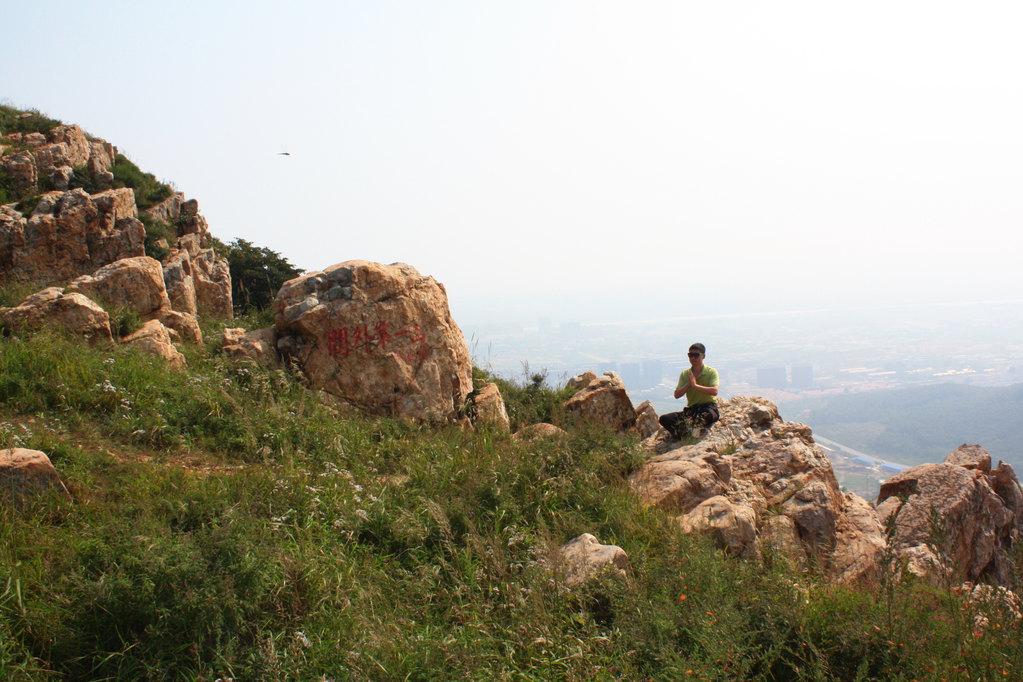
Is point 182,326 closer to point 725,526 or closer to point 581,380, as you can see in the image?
point 581,380

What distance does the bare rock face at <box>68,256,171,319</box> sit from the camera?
460 inches

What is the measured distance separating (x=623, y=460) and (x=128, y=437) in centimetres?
590

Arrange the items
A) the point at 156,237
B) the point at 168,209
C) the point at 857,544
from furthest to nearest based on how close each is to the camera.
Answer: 1. the point at 168,209
2. the point at 156,237
3. the point at 857,544

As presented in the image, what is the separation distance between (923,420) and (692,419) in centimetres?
7943

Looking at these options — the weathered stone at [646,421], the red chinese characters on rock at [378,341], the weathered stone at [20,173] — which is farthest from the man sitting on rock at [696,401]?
the weathered stone at [20,173]

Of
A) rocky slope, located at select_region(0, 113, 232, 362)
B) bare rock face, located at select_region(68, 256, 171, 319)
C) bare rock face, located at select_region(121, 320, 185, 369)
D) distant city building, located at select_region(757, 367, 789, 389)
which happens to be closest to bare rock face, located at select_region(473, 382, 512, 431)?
bare rock face, located at select_region(121, 320, 185, 369)

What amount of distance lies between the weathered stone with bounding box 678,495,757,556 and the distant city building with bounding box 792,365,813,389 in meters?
120

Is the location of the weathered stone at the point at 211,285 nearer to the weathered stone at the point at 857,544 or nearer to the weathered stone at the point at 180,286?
the weathered stone at the point at 180,286

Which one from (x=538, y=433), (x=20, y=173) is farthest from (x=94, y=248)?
(x=538, y=433)

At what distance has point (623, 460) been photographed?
29.2 ft

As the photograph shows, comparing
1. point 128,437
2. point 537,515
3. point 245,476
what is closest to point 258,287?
point 128,437

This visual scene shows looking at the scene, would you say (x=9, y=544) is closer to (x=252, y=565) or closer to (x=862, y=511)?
(x=252, y=565)

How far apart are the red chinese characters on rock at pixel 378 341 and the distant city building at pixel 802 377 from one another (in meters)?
118

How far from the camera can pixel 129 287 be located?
38.9ft
